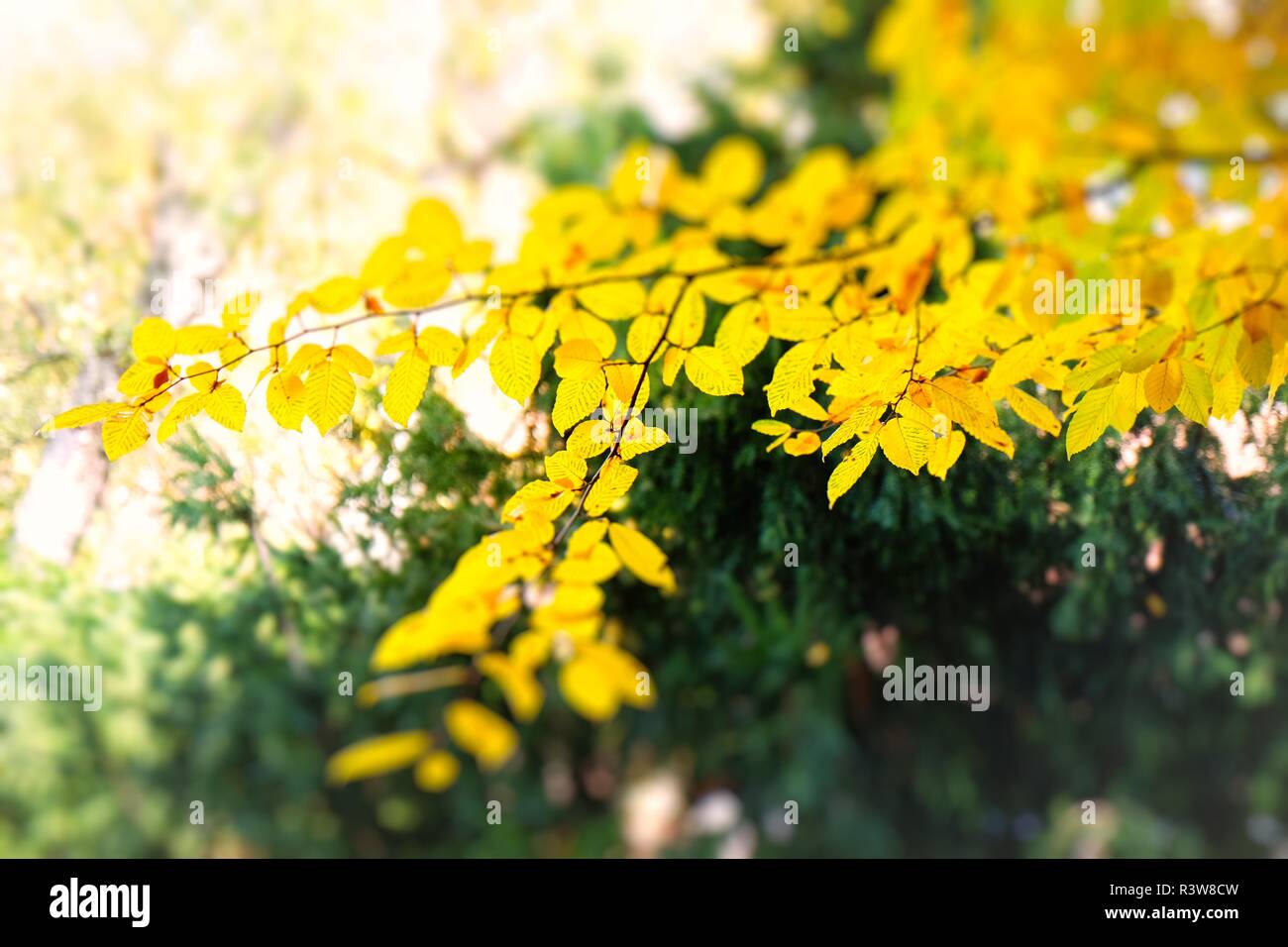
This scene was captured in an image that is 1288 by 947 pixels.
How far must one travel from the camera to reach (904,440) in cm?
58

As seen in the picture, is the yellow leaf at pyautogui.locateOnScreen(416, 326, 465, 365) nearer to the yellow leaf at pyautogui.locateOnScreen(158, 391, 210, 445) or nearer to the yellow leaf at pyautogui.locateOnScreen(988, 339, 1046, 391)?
the yellow leaf at pyautogui.locateOnScreen(158, 391, 210, 445)

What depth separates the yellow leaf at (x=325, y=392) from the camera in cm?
53

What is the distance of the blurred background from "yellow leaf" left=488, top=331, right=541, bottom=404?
176 millimetres

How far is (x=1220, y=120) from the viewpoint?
20.1 inches

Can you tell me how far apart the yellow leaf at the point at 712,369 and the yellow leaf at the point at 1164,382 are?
26cm

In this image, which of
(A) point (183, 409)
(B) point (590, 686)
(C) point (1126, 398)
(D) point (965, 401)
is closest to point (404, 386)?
(A) point (183, 409)

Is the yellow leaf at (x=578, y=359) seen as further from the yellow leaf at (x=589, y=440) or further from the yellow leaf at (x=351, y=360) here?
the yellow leaf at (x=351, y=360)

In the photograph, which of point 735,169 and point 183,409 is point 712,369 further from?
point 183,409

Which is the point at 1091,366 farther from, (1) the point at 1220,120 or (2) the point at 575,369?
(2) the point at 575,369

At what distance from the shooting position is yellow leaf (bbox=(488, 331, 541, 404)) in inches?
20.5

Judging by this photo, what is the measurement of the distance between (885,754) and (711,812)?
0.20 meters

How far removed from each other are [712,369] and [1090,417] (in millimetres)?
257

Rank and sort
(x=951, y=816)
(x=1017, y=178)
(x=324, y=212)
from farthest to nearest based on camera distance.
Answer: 1. (x=324, y=212)
2. (x=951, y=816)
3. (x=1017, y=178)
